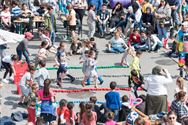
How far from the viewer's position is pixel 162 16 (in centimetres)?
2392

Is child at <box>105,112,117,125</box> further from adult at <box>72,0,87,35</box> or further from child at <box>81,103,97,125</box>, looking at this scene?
adult at <box>72,0,87,35</box>

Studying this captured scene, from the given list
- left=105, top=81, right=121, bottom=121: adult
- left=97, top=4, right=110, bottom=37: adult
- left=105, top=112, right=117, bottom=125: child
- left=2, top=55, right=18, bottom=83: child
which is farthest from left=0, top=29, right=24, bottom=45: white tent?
left=97, top=4, right=110, bottom=37: adult

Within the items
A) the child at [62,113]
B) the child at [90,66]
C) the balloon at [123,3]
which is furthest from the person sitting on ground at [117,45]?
the child at [62,113]

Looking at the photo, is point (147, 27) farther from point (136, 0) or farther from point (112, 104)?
point (112, 104)

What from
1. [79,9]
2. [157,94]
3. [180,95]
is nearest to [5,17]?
[79,9]

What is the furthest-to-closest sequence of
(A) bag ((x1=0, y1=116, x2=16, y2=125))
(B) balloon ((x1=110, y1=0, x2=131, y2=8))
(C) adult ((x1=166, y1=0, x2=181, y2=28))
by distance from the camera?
(B) balloon ((x1=110, y1=0, x2=131, y2=8))
(C) adult ((x1=166, y1=0, x2=181, y2=28))
(A) bag ((x1=0, y1=116, x2=16, y2=125))

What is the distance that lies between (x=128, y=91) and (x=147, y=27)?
226 inches

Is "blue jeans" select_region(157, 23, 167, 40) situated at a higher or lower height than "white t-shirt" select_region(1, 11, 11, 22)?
lower

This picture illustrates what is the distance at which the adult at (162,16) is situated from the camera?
23380 mm

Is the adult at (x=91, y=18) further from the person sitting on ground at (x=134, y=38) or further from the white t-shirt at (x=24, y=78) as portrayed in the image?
the white t-shirt at (x=24, y=78)

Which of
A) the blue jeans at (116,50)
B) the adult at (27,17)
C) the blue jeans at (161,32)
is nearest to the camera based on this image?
the blue jeans at (116,50)

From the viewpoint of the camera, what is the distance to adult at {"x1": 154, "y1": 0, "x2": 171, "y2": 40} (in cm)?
2338

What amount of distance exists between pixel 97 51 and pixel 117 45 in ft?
5.51

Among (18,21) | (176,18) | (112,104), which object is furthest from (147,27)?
(112,104)
